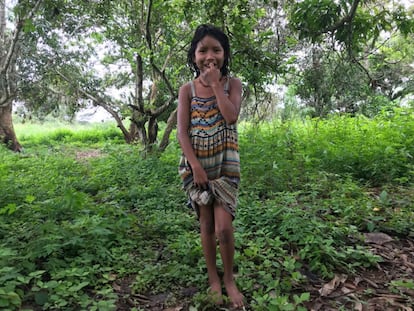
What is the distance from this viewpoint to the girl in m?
2.19

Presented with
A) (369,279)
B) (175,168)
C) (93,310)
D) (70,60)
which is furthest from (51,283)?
(70,60)

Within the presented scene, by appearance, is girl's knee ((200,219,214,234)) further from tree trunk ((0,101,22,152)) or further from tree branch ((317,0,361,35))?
tree trunk ((0,101,22,152))

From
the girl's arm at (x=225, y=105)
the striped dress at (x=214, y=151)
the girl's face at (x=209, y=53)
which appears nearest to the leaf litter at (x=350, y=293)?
the striped dress at (x=214, y=151)

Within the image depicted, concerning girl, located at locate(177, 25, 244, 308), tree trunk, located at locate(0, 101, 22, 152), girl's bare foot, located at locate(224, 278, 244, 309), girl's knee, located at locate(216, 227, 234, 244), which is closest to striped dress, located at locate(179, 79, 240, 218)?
girl, located at locate(177, 25, 244, 308)

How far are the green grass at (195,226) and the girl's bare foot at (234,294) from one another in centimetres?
8

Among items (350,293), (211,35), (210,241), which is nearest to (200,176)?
Answer: (210,241)

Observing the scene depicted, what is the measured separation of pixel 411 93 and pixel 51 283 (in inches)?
556

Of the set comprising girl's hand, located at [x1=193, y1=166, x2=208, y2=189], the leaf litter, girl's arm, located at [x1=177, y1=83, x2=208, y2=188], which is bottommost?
the leaf litter

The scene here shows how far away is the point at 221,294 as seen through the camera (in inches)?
89.7

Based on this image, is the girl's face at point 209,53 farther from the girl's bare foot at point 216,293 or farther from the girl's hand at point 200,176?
the girl's bare foot at point 216,293

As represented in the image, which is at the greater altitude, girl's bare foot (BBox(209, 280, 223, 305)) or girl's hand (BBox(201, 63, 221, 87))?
girl's hand (BBox(201, 63, 221, 87))

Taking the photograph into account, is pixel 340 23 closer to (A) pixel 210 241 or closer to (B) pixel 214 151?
(B) pixel 214 151

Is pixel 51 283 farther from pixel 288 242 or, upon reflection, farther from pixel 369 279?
pixel 369 279

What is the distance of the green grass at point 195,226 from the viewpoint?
7.79 ft
